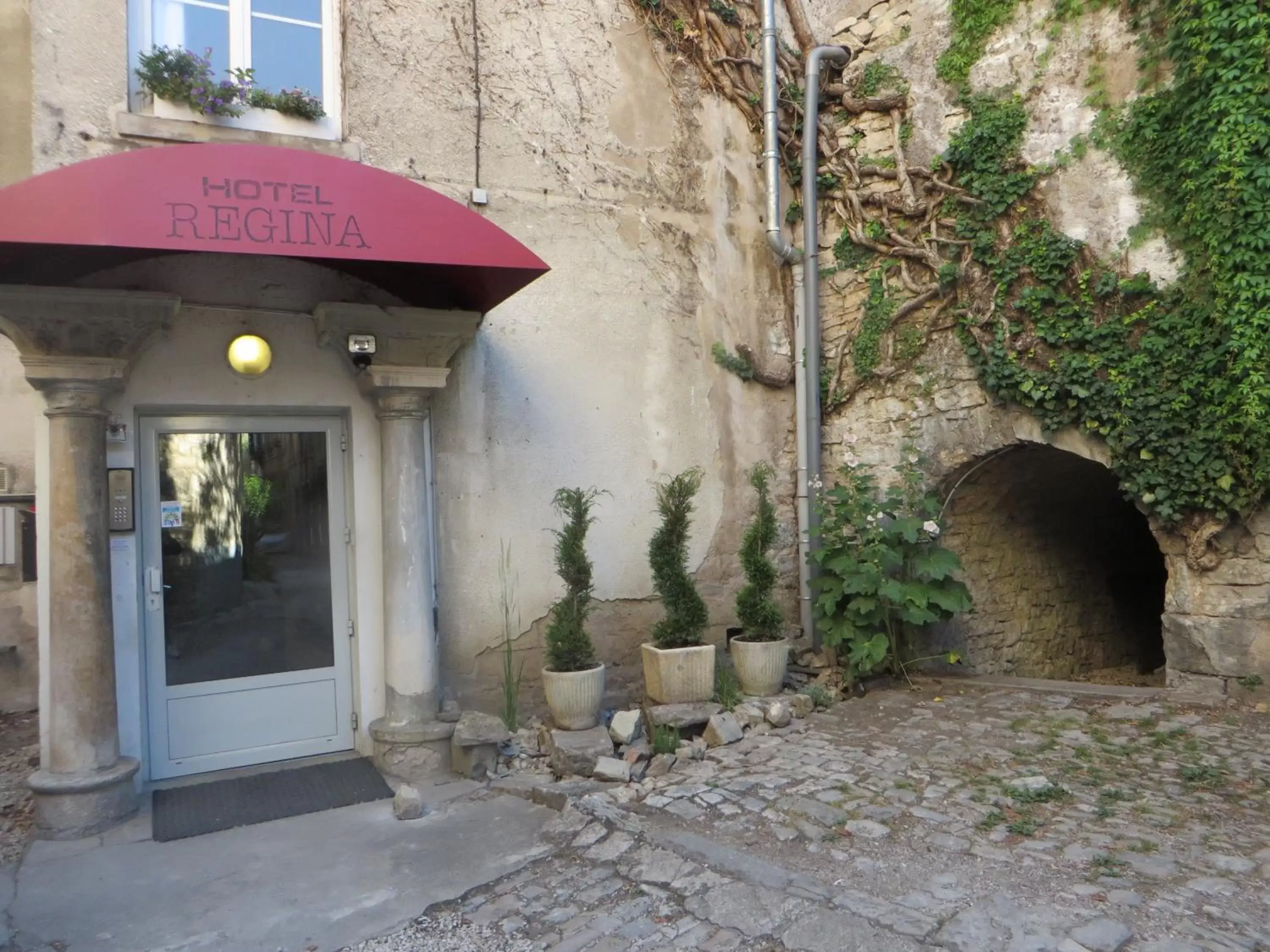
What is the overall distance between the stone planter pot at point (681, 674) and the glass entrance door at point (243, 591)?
1.90m

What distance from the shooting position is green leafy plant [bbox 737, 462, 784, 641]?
21.2 feet

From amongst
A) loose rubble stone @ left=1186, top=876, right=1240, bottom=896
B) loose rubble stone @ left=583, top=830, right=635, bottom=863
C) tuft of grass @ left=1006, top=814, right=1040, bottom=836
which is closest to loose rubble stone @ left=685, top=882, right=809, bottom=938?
loose rubble stone @ left=583, top=830, right=635, bottom=863

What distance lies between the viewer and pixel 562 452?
6.38 m

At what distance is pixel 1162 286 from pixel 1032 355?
2.85 feet

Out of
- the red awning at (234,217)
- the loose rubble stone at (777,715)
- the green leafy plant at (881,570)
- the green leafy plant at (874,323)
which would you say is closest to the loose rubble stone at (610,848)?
the loose rubble stone at (777,715)

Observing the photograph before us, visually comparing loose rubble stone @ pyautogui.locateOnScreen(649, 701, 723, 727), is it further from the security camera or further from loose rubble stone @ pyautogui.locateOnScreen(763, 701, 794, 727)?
the security camera

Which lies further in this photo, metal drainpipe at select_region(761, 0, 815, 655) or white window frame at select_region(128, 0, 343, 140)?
metal drainpipe at select_region(761, 0, 815, 655)

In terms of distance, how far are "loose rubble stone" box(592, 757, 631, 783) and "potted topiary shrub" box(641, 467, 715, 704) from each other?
1.00 metres

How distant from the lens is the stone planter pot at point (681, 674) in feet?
19.9

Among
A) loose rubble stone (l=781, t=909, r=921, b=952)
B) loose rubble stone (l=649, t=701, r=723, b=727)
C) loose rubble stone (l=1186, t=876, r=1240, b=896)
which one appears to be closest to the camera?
loose rubble stone (l=781, t=909, r=921, b=952)

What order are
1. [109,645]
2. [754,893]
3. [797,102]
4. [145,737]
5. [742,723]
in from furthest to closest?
[797,102]
[742,723]
[145,737]
[109,645]
[754,893]

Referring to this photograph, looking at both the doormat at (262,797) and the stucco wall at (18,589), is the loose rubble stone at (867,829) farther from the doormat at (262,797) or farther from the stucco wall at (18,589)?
the stucco wall at (18,589)

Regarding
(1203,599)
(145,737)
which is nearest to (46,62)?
(145,737)

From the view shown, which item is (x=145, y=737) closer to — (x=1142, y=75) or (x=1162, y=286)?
(x=1162, y=286)
